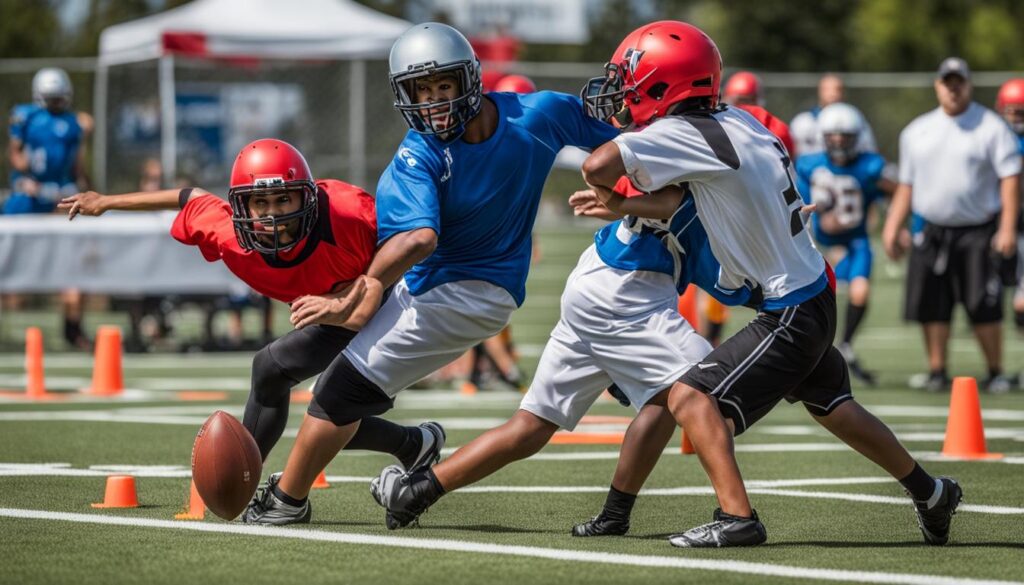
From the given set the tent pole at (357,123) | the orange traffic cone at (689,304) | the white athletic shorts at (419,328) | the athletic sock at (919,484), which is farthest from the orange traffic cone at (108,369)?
the tent pole at (357,123)

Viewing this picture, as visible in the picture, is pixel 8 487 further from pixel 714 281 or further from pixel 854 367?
pixel 854 367

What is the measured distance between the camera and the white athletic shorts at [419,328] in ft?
21.7

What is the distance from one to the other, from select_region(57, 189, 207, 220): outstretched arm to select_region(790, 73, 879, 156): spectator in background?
324 inches

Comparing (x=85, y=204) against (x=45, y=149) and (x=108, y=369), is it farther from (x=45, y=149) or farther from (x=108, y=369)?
(x=45, y=149)

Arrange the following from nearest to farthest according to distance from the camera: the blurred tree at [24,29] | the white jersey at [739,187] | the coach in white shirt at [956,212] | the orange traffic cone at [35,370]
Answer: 1. the white jersey at [739,187]
2. the orange traffic cone at [35,370]
3. the coach in white shirt at [956,212]
4. the blurred tree at [24,29]

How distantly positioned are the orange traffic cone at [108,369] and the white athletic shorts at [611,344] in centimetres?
642

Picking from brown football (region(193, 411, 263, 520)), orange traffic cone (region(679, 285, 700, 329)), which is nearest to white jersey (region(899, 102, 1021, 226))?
orange traffic cone (region(679, 285, 700, 329))

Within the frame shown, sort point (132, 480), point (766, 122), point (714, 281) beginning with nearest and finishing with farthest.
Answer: point (714, 281)
point (132, 480)
point (766, 122)

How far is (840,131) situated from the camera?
46.2 feet

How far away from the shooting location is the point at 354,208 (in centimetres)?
677

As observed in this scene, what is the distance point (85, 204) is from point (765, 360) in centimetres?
285

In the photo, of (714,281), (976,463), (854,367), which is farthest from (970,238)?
(714,281)

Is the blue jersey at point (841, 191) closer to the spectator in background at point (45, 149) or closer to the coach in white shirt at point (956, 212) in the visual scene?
the coach in white shirt at point (956, 212)

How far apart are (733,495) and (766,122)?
4.19 m
